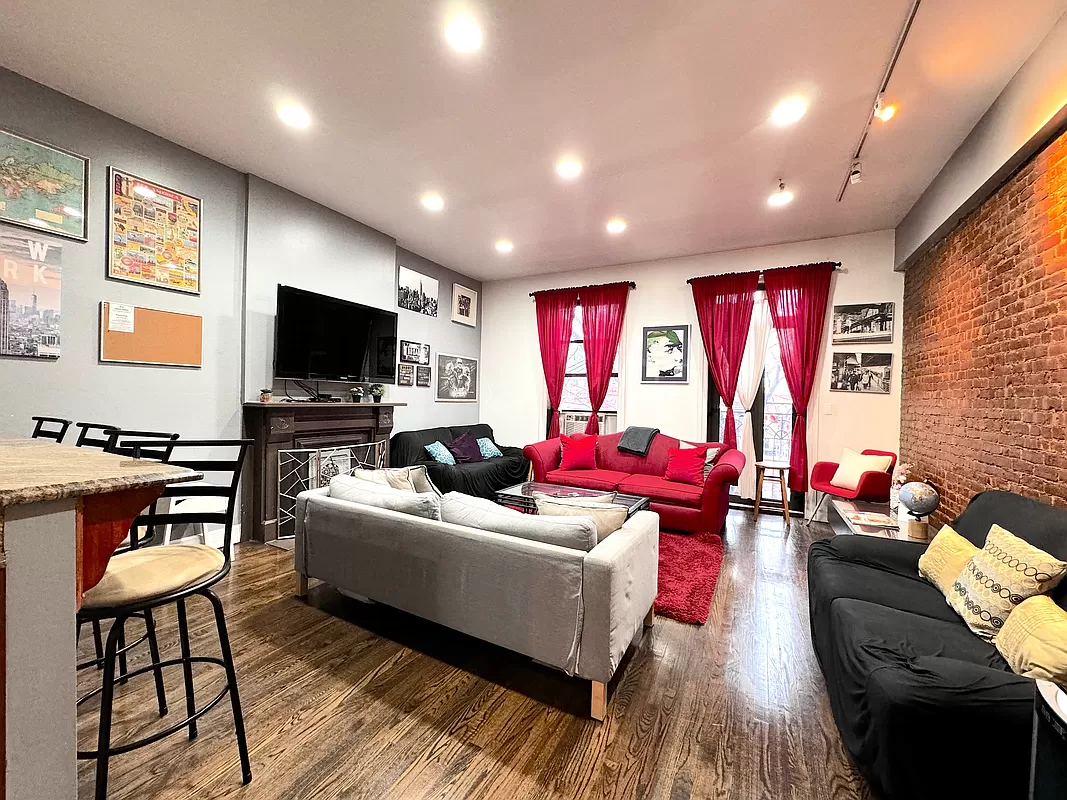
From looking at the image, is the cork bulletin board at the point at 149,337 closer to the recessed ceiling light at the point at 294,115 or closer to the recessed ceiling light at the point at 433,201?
the recessed ceiling light at the point at 294,115

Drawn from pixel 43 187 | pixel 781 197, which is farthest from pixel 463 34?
→ pixel 781 197

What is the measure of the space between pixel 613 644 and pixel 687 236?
4.43 meters

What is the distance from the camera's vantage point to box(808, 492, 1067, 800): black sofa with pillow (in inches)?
49.9

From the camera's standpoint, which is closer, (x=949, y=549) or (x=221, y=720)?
(x=221, y=720)

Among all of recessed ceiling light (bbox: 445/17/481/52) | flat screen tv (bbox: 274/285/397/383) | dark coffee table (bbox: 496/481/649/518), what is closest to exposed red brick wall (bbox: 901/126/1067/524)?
dark coffee table (bbox: 496/481/649/518)

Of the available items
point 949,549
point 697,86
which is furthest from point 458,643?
point 697,86

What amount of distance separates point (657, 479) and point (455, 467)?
2.30m

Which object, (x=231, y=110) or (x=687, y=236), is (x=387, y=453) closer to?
(x=231, y=110)

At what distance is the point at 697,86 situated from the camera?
101 inches

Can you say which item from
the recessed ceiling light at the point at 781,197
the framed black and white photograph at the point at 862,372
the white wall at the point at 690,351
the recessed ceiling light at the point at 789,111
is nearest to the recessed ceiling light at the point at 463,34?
the recessed ceiling light at the point at 789,111

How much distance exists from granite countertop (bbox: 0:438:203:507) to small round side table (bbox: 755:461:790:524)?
16.6 feet

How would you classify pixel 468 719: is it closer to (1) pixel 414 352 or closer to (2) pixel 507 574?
(2) pixel 507 574

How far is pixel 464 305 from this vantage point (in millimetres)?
6762

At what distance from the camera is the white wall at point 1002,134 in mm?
2119
